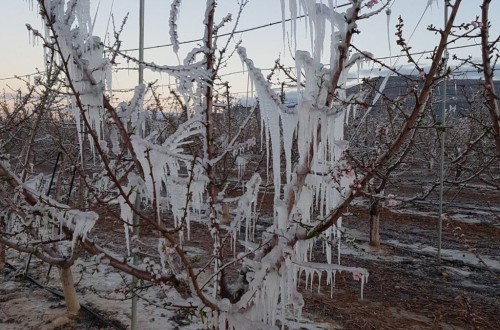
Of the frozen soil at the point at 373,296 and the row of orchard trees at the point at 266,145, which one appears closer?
the row of orchard trees at the point at 266,145

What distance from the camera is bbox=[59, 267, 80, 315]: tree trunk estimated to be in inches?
164

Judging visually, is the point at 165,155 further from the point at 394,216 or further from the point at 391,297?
the point at 394,216

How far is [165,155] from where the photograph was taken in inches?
81.1

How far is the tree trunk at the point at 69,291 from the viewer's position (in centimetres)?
416

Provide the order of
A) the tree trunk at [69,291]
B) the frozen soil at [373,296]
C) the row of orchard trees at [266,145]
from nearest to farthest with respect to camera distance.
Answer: the row of orchard trees at [266,145], the tree trunk at [69,291], the frozen soil at [373,296]

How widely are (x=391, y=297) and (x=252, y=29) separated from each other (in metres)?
3.61

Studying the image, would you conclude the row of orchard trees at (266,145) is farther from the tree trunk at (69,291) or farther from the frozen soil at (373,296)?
the tree trunk at (69,291)

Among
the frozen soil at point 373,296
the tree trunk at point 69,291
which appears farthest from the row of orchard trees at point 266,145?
the tree trunk at point 69,291

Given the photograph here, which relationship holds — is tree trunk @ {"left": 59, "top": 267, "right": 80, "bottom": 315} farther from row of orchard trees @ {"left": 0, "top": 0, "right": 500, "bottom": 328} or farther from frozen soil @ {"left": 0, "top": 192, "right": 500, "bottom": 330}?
row of orchard trees @ {"left": 0, "top": 0, "right": 500, "bottom": 328}

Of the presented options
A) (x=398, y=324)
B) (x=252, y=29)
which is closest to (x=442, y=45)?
(x=252, y=29)

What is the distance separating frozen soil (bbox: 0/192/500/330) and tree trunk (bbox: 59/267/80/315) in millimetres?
93

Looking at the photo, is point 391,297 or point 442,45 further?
point 391,297

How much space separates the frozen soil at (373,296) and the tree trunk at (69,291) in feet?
0.31

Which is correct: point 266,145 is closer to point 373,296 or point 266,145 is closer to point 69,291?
point 69,291
